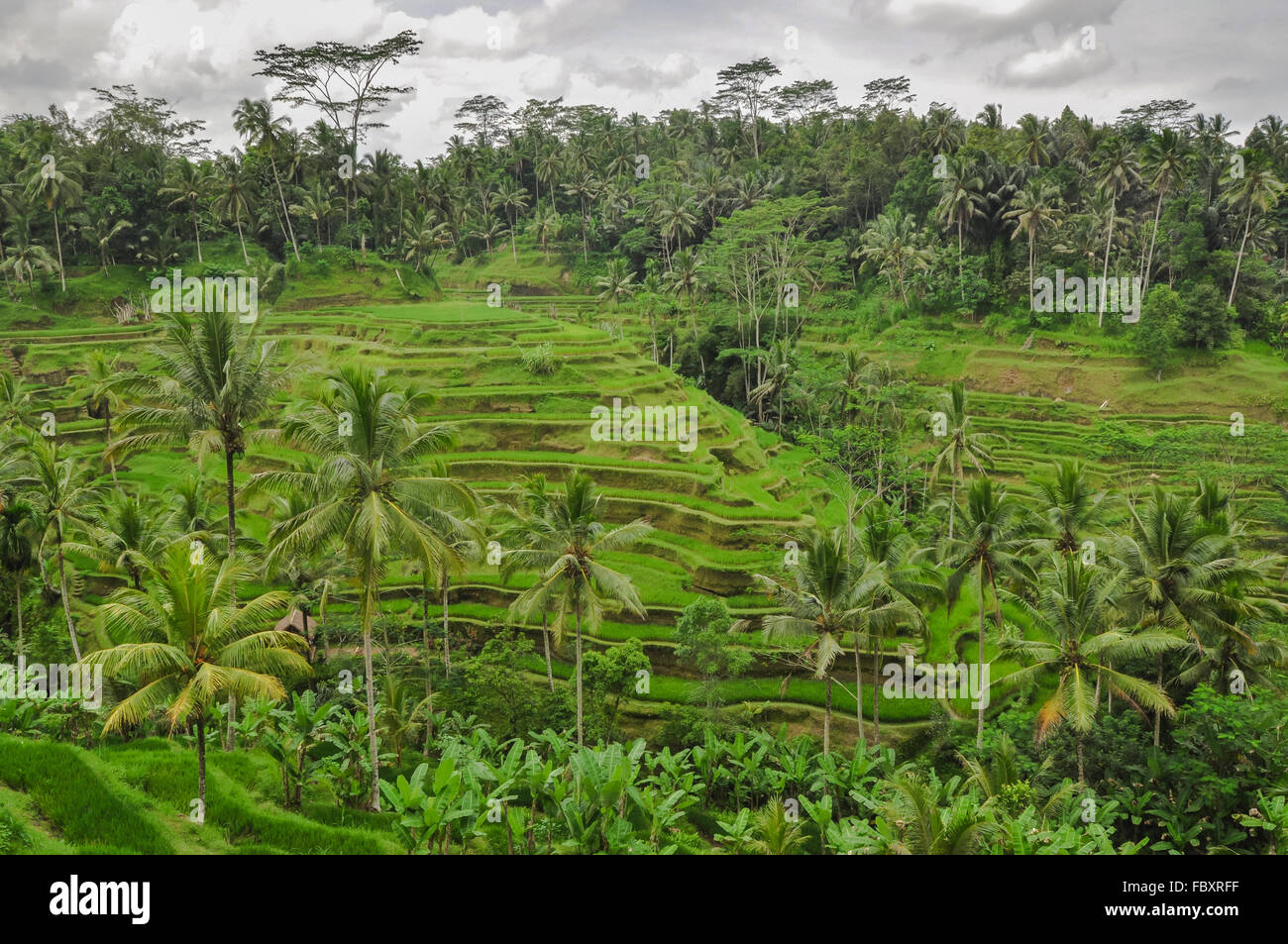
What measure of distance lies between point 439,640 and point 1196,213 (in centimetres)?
5002

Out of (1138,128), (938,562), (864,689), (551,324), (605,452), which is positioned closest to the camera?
(938,562)

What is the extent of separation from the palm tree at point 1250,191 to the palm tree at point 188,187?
62247 millimetres

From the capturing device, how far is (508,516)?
27469 millimetres

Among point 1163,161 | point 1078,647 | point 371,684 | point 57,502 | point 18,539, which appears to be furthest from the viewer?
point 1163,161

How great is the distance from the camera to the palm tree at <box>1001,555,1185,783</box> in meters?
18.2

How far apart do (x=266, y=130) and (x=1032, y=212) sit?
163 ft

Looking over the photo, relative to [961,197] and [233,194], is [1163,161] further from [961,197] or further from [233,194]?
[233,194]

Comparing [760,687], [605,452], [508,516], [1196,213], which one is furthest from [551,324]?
[1196,213]

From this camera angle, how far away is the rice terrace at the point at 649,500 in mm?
15328

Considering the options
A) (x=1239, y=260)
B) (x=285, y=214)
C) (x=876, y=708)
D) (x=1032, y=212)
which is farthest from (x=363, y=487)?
(x=1239, y=260)

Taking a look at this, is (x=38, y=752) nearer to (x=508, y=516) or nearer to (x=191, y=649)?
(x=191, y=649)

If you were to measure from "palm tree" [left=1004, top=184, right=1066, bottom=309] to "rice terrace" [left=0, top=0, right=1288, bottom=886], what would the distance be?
70cm

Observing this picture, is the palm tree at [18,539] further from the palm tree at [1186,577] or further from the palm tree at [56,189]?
the palm tree at [56,189]

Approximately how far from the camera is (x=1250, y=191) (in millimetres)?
44750
